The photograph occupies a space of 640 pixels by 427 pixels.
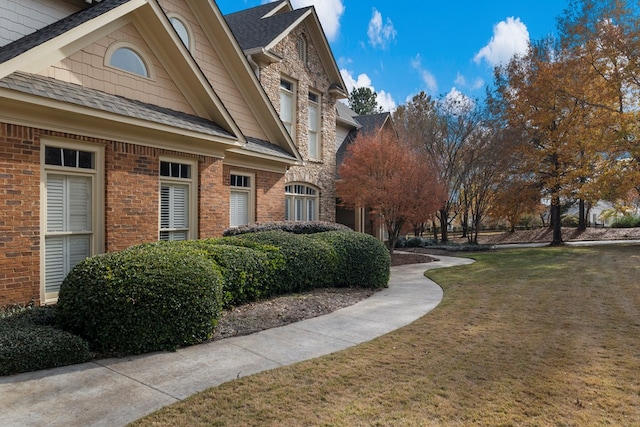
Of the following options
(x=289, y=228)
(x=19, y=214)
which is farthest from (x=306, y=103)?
(x=19, y=214)

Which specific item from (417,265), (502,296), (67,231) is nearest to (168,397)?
(67,231)

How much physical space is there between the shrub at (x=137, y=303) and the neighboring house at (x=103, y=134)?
6.10 ft

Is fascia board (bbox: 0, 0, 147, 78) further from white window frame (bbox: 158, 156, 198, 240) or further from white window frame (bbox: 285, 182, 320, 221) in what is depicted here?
white window frame (bbox: 285, 182, 320, 221)

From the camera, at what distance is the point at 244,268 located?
7.39 m

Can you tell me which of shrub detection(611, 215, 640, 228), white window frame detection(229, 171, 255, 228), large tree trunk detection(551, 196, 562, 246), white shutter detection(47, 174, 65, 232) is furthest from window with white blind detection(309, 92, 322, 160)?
shrub detection(611, 215, 640, 228)

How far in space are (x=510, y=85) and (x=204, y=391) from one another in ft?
82.6

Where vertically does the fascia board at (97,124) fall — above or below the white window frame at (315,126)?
below

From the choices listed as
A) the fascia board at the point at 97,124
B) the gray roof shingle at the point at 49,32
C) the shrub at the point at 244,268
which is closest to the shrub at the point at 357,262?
the shrub at the point at 244,268

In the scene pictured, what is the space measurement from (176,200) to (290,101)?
8.35 meters

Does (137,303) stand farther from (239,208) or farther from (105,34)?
(239,208)

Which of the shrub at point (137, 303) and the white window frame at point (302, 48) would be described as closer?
the shrub at point (137, 303)

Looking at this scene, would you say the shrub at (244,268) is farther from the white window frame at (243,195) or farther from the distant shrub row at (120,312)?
the white window frame at (243,195)

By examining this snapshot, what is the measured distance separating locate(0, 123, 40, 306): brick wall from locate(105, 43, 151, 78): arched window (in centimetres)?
241

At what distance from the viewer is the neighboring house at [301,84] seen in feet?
49.0
